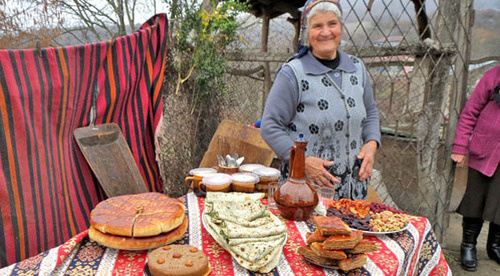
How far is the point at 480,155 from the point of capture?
2.58 m

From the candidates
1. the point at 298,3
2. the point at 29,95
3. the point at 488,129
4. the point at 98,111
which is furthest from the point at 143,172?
the point at 298,3

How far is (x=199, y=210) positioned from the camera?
1.46 m

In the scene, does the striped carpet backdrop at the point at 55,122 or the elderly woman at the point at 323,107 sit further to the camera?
the elderly woman at the point at 323,107

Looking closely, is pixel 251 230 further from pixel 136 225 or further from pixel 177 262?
pixel 136 225

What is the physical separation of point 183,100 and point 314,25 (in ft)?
5.91

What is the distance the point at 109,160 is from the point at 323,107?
114cm

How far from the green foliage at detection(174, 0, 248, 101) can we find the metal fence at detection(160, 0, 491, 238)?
186mm

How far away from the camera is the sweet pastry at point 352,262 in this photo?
3.31 ft

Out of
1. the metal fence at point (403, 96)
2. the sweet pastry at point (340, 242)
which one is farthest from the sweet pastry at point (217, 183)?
the metal fence at point (403, 96)

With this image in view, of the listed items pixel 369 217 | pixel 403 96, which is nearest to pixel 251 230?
pixel 369 217

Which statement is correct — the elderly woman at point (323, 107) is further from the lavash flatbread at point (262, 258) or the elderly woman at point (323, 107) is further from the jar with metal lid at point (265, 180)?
the lavash flatbread at point (262, 258)

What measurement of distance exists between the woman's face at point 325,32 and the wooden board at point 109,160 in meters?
1.16

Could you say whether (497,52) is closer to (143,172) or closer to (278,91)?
(278,91)

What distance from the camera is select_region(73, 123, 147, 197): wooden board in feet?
5.75
